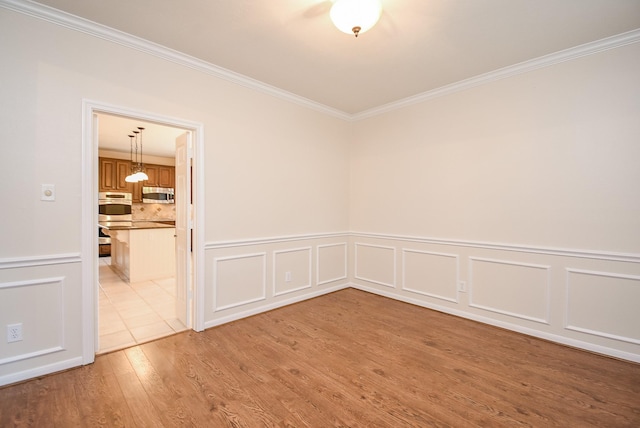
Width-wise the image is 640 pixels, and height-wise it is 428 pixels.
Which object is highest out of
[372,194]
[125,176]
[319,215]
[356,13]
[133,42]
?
[133,42]

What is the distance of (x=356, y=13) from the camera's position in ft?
6.60

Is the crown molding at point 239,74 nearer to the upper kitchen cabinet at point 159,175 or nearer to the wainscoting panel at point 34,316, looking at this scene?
the wainscoting panel at point 34,316

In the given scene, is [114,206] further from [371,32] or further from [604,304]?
[604,304]

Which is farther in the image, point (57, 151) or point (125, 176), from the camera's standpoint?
point (125, 176)

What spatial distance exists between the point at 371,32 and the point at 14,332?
3.63 metres

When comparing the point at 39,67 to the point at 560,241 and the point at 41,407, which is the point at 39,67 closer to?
the point at 41,407

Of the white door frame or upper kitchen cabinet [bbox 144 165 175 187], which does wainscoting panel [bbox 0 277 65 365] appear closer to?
the white door frame

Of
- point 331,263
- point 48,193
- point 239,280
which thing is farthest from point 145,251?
point 331,263

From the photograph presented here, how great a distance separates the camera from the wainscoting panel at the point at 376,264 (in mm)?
4277

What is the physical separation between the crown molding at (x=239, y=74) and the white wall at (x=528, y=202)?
0.07m

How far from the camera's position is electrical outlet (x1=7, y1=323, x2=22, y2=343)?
2.17 metres

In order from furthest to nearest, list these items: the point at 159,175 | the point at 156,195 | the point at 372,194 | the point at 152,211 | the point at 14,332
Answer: the point at 152,211, the point at 159,175, the point at 156,195, the point at 372,194, the point at 14,332

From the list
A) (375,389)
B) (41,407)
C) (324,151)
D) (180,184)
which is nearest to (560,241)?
(375,389)

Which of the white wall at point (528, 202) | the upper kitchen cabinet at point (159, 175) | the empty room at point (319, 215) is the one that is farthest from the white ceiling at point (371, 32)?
the upper kitchen cabinet at point (159, 175)
